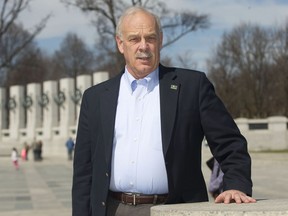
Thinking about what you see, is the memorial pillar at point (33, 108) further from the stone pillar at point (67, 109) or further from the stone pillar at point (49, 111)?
the stone pillar at point (67, 109)

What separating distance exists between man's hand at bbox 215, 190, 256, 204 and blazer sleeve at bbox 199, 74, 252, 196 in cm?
5

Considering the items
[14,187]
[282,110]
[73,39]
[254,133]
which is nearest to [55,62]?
[73,39]

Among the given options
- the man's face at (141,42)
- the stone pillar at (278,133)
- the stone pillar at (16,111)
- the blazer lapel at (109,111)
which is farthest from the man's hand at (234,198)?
the stone pillar at (16,111)

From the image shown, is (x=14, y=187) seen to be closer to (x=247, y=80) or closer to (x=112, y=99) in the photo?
(x=112, y=99)

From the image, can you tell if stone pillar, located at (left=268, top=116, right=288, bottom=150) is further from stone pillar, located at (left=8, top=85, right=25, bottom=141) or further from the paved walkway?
stone pillar, located at (left=8, top=85, right=25, bottom=141)

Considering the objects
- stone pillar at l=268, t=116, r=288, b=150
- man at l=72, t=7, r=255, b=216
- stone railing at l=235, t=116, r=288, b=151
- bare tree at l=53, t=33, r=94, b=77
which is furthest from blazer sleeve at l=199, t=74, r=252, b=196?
bare tree at l=53, t=33, r=94, b=77

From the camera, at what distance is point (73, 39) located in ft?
260

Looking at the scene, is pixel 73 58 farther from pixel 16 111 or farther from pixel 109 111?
pixel 109 111

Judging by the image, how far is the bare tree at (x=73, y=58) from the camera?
77.9m

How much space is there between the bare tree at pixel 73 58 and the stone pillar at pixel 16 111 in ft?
83.3

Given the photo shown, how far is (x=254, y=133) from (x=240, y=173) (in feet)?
113

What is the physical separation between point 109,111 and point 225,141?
0.65m

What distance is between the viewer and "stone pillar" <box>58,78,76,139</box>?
145ft

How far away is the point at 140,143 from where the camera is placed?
321 centimetres
